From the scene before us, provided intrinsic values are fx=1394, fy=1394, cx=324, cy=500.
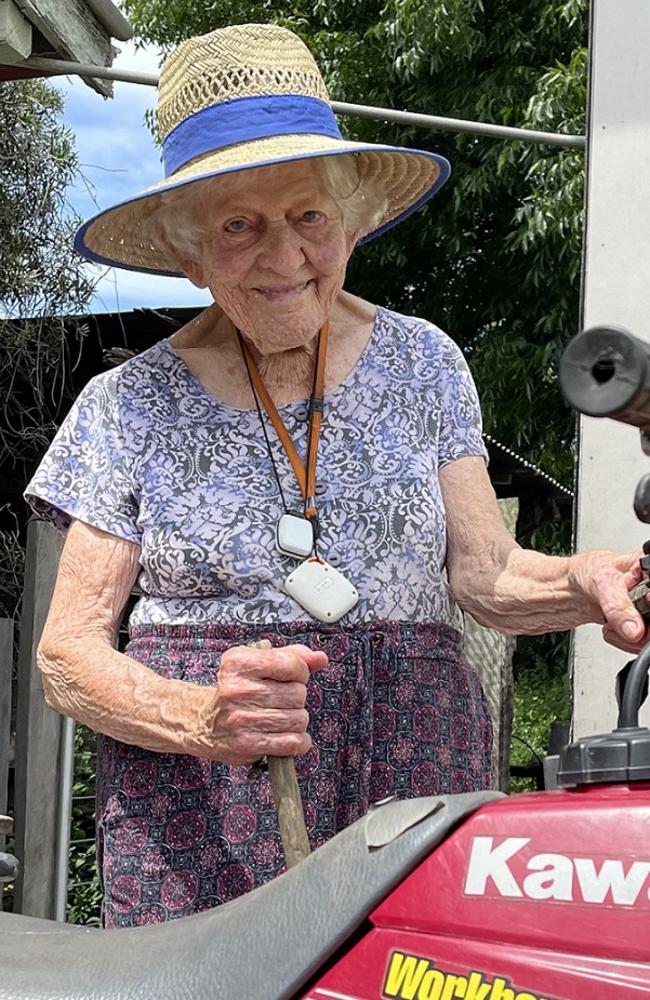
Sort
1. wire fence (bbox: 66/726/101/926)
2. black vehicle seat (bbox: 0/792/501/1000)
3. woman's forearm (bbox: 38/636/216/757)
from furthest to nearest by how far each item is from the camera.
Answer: wire fence (bbox: 66/726/101/926) → woman's forearm (bbox: 38/636/216/757) → black vehicle seat (bbox: 0/792/501/1000)

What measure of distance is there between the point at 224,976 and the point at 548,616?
3.04 ft

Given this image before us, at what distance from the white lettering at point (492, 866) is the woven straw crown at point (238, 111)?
3.64 ft

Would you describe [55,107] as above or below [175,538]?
above

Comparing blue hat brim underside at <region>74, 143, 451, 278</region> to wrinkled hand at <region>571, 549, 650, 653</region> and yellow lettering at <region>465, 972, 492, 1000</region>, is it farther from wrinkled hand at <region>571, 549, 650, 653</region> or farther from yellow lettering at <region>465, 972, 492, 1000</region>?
yellow lettering at <region>465, 972, 492, 1000</region>

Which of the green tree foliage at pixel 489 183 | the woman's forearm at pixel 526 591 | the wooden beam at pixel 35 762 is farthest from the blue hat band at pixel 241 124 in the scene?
the green tree foliage at pixel 489 183

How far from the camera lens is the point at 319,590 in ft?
6.24

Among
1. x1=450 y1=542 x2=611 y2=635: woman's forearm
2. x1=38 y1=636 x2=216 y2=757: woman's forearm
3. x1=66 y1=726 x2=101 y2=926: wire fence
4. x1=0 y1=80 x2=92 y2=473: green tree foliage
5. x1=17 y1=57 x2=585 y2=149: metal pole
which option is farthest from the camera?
x1=0 y1=80 x2=92 y2=473: green tree foliage

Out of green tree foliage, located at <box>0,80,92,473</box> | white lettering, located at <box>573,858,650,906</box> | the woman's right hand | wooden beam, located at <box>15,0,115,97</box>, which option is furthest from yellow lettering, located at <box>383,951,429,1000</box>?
green tree foliage, located at <box>0,80,92,473</box>

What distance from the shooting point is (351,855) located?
1.11 meters

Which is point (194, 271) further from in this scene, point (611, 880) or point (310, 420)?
point (611, 880)

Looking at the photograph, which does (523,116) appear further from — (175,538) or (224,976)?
(224,976)

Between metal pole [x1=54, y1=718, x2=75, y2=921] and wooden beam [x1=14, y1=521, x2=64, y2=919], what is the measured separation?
0.01 metres

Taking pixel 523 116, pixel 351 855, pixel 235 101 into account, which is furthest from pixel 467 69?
pixel 351 855

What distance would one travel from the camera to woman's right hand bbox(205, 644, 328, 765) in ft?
5.06
